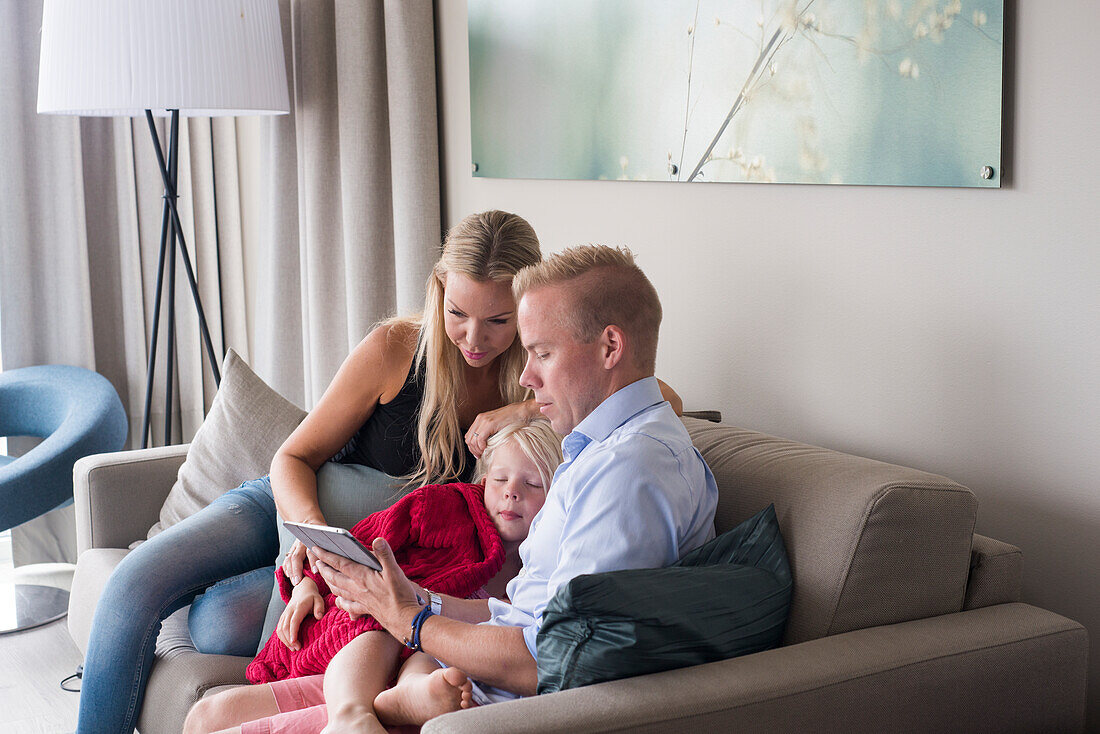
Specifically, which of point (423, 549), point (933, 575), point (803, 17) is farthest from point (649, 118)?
point (933, 575)

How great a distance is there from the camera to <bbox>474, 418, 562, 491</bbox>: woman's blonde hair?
1833 mm

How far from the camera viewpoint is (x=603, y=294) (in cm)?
151

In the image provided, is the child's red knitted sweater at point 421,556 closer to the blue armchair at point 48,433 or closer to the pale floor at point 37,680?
the pale floor at point 37,680

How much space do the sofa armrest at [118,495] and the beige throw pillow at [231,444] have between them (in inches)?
1.8

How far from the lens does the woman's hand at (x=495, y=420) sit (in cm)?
201

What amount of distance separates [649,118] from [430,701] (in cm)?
139

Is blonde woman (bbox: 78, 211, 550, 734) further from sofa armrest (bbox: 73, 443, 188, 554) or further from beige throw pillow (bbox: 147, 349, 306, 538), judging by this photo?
sofa armrest (bbox: 73, 443, 188, 554)

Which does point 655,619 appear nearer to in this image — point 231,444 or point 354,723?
point 354,723

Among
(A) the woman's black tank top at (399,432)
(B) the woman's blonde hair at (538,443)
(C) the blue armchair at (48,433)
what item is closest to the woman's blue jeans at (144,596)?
(A) the woman's black tank top at (399,432)

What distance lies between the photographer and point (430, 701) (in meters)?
1.47

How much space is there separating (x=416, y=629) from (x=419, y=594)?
4.0 inches

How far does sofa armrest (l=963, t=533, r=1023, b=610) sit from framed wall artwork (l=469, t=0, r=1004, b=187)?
0.58m

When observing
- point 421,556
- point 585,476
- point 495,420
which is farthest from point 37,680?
point 585,476

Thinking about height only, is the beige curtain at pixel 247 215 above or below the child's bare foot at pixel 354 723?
above
